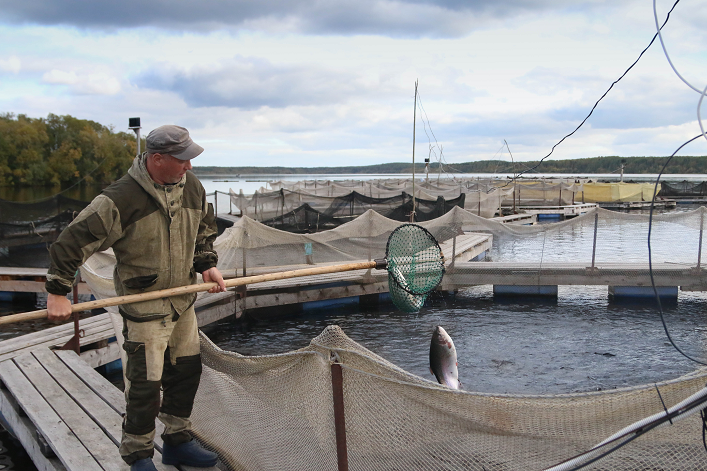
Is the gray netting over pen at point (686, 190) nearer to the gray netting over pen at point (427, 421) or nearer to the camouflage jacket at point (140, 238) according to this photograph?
the gray netting over pen at point (427, 421)

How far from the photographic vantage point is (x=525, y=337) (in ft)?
36.0

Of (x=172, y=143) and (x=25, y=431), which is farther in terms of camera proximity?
(x=25, y=431)

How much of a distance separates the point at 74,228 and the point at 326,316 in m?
9.72

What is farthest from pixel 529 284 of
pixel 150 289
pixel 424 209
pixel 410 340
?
pixel 150 289

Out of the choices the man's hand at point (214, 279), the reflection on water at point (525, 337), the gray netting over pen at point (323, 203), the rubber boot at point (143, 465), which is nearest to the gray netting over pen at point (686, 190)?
the gray netting over pen at point (323, 203)

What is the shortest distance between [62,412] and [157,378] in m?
2.10

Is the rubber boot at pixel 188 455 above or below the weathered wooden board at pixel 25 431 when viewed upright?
above

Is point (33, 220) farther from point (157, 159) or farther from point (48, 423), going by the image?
point (157, 159)

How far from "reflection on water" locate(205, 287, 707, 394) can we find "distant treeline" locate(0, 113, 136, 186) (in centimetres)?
6368

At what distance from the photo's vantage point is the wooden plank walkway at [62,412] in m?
4.34

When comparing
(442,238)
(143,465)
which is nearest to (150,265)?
(143,465)

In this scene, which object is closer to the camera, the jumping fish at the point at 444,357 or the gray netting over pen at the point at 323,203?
the jumping fish at the point at 444,357

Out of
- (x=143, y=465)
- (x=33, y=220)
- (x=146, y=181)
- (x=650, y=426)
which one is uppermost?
(x=146, y=181)

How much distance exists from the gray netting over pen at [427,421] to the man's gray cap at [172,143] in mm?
1417
